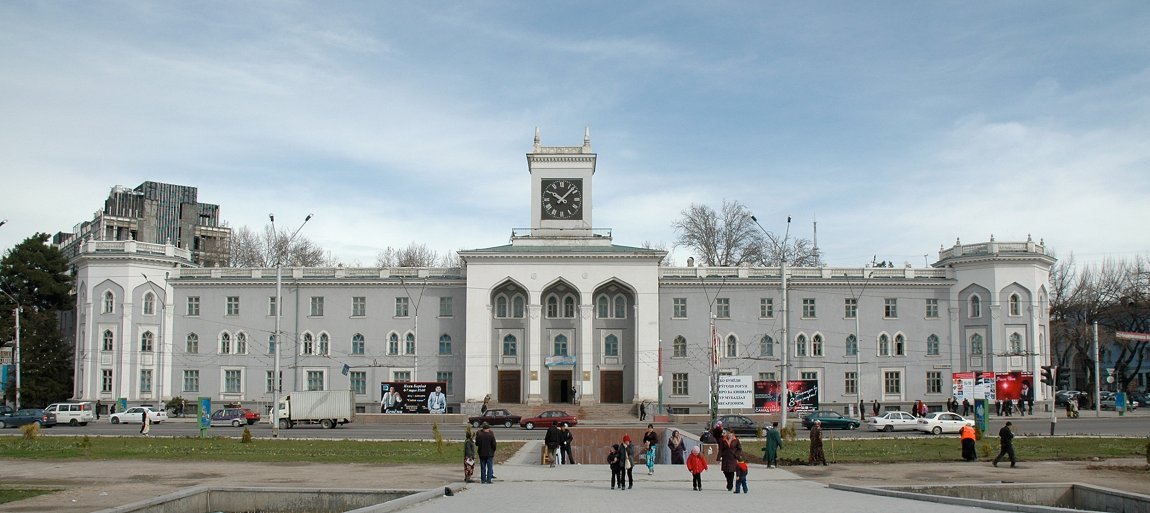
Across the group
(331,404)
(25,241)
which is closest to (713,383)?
(331,404)

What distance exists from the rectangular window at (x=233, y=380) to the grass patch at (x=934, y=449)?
1467 inches

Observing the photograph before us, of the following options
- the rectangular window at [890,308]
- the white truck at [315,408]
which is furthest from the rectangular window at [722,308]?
the white truck at [315,408]

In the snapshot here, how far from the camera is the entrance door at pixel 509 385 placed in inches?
2496

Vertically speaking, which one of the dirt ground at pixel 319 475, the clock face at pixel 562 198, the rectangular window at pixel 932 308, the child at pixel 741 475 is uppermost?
the clock face at pixel 562 198

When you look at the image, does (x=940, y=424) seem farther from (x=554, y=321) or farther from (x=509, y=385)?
(x=509, y=385)

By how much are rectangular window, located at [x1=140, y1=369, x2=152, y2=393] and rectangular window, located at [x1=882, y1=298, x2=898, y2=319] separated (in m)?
45.5

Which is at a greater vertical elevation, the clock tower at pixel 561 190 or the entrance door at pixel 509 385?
the clock tower at pixel 561 190

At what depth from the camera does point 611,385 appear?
63.4 meters

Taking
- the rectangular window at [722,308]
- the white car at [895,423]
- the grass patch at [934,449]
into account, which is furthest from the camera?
the rectangular window at [722,308]

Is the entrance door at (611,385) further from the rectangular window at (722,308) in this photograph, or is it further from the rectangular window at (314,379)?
the rectangular window at (314,379)

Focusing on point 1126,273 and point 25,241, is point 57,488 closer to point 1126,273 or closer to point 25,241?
point 25,241

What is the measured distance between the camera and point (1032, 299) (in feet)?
205

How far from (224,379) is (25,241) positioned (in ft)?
59.9

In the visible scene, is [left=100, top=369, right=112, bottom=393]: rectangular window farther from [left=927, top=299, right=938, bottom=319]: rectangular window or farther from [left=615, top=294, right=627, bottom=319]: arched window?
[left=927, top=299, right=938, bottom=319]: rectangular window
